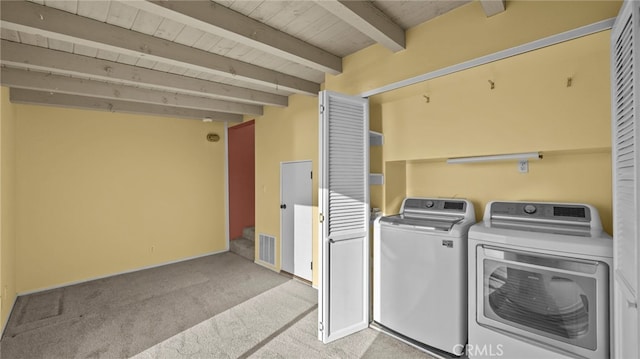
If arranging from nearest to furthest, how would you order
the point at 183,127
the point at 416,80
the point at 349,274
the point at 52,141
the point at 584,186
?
the point at 584,186 < the point at 416,80 < the point at 349,274 < the point at 52,141 < the point at 183,127

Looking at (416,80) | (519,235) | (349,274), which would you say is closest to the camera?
(519,235)

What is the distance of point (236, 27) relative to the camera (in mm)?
2143

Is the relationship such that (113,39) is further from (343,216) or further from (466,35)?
(466,35)

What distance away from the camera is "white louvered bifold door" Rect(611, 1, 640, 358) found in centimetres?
114

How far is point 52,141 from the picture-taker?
13.1 ft

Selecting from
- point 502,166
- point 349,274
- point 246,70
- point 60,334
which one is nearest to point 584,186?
point 502,166

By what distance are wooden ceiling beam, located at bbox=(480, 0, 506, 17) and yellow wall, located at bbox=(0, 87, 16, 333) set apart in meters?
4.38

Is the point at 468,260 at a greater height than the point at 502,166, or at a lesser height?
lesser

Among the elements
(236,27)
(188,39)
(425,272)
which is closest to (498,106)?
(425,272)

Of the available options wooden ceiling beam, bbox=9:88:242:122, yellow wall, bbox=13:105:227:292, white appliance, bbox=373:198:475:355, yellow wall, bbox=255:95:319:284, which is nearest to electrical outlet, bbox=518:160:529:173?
white appliance, bbox=373:198:475:355

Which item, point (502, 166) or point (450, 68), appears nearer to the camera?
point (450, 68)

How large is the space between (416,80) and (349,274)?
1777 millimetres

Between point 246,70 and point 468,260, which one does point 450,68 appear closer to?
point 468,260

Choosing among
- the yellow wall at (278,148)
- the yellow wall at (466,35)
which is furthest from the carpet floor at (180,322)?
the yellow wall at (466,35)
